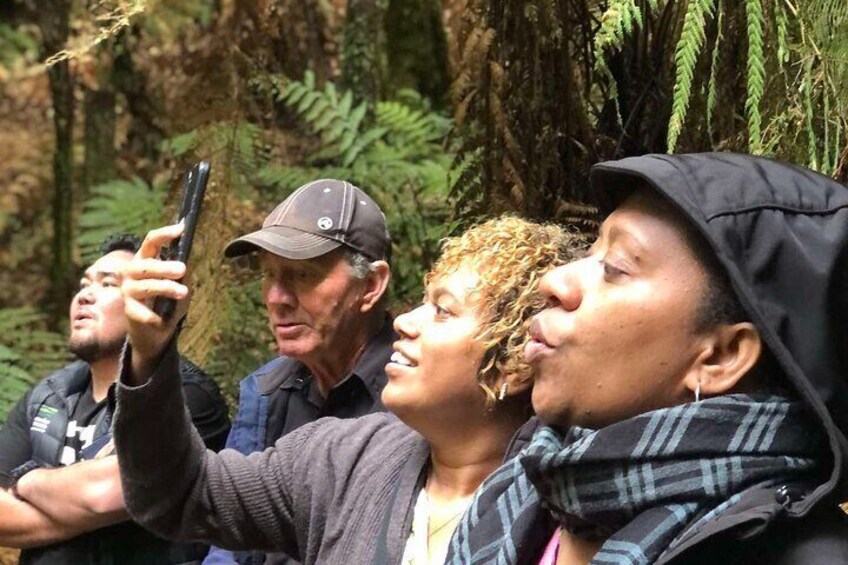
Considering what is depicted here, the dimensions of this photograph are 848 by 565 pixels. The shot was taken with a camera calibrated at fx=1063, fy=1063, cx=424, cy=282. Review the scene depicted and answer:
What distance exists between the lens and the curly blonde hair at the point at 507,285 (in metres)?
1.98

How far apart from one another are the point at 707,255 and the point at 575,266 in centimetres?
19

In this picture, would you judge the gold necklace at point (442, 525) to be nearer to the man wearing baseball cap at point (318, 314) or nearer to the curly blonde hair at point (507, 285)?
the curly blonde hair at point (507, 285)

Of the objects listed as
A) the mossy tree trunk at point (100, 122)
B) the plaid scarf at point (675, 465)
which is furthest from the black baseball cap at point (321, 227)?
the mossy tree trunk at point (100, 122)

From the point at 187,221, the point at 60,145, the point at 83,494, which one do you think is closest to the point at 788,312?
the point at 187,221

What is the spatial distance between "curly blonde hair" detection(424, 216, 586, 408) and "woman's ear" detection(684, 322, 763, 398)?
589 mm

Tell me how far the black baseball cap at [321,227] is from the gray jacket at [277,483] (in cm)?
94

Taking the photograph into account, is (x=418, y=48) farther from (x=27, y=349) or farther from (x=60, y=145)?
(x=27, y=349)

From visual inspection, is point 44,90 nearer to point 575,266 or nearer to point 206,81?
point 206,81

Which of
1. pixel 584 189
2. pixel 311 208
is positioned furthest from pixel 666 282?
pixel 311 208

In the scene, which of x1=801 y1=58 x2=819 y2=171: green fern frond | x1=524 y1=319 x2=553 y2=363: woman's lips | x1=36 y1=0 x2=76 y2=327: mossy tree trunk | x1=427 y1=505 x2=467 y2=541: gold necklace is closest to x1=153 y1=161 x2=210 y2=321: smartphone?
x1=427 y1=505 x2=467 y2=541: gold necklace

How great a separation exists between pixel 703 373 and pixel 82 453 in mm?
2307

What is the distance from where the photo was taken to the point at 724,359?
139cm

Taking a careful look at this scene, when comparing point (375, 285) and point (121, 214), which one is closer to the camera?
point (375, 285)

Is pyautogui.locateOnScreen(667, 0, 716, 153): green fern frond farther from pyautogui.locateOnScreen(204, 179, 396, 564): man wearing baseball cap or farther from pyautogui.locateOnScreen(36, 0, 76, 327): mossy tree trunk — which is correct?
pyautogui.locateOnScreen(36, 0, 76, 327): mossy tree trunk
